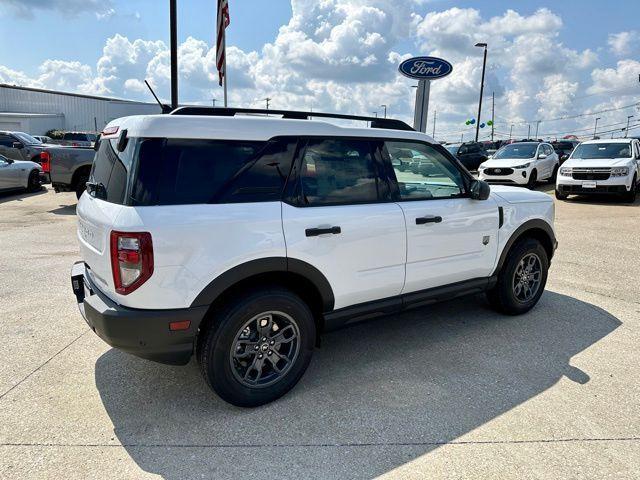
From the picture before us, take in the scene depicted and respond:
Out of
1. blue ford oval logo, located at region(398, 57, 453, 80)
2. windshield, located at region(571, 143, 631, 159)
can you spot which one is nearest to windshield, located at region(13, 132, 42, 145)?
blue ford oval logo, located at region(398, 57, 453, 80)

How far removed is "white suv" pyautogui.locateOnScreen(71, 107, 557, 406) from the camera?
103 inches

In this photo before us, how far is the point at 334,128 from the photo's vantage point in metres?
3.28

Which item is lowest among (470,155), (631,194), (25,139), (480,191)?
(631,194)

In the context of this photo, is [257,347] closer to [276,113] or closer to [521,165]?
[276,113]

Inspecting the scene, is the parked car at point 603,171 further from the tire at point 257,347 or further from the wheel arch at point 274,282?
the tire at point 257,347

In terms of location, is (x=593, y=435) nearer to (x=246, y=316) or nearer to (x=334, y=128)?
(x=246, y=316)

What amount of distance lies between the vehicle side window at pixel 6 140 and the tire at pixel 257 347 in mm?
18751

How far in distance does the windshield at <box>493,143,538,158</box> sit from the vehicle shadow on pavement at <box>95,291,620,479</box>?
1243cm

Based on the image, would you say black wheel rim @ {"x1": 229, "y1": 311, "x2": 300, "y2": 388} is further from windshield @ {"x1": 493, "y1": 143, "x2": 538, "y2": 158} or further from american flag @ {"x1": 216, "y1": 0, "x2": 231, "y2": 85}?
windshield @ {"x1": 493, "y1": 143, "x2": 538, "y2": 158}

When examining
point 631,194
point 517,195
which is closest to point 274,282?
point 517,195

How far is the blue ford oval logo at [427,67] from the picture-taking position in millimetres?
10172

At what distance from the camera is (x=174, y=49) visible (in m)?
8.24

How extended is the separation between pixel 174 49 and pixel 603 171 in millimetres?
10743

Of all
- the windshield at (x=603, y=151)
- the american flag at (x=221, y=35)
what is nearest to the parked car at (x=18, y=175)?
the american flag at (x=221, y=35)
